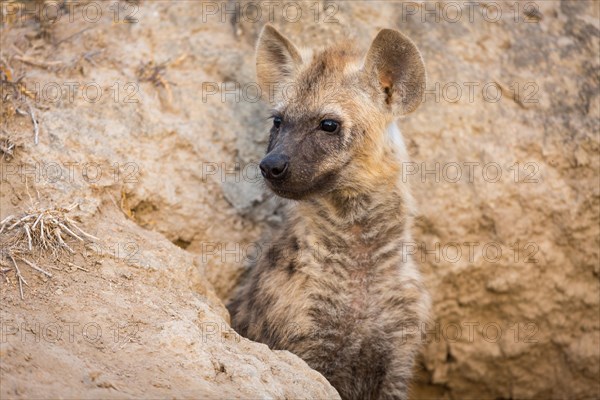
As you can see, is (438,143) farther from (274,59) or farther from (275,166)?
(275,166)

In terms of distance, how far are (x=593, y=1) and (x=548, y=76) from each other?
→ 0.71 m

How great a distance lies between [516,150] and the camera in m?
5.18

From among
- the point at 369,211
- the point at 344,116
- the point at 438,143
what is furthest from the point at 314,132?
the point at 438,143

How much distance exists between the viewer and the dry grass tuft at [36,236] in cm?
345

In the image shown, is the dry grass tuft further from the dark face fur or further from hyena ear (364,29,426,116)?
hyena ear (364,29,426,116)

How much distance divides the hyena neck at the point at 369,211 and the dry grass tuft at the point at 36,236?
1302mm

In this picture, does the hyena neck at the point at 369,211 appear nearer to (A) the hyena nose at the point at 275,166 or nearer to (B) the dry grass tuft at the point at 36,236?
(A) the hyena nose at the point at 275,166

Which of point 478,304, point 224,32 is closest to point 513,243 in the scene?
point 478,304

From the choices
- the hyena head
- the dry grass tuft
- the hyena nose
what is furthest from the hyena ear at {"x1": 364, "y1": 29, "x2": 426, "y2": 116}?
the dry grass tuft

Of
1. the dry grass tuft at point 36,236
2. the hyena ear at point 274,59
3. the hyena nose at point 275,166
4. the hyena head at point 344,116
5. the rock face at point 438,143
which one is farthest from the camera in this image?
the rock face at point 438,143

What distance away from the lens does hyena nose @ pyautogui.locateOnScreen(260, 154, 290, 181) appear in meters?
3.91

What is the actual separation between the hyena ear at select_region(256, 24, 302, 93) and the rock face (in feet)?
1.66

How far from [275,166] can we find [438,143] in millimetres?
1691

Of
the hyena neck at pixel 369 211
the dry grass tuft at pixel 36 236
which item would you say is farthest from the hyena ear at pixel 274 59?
the dry grass tuft at pixel 36 236
